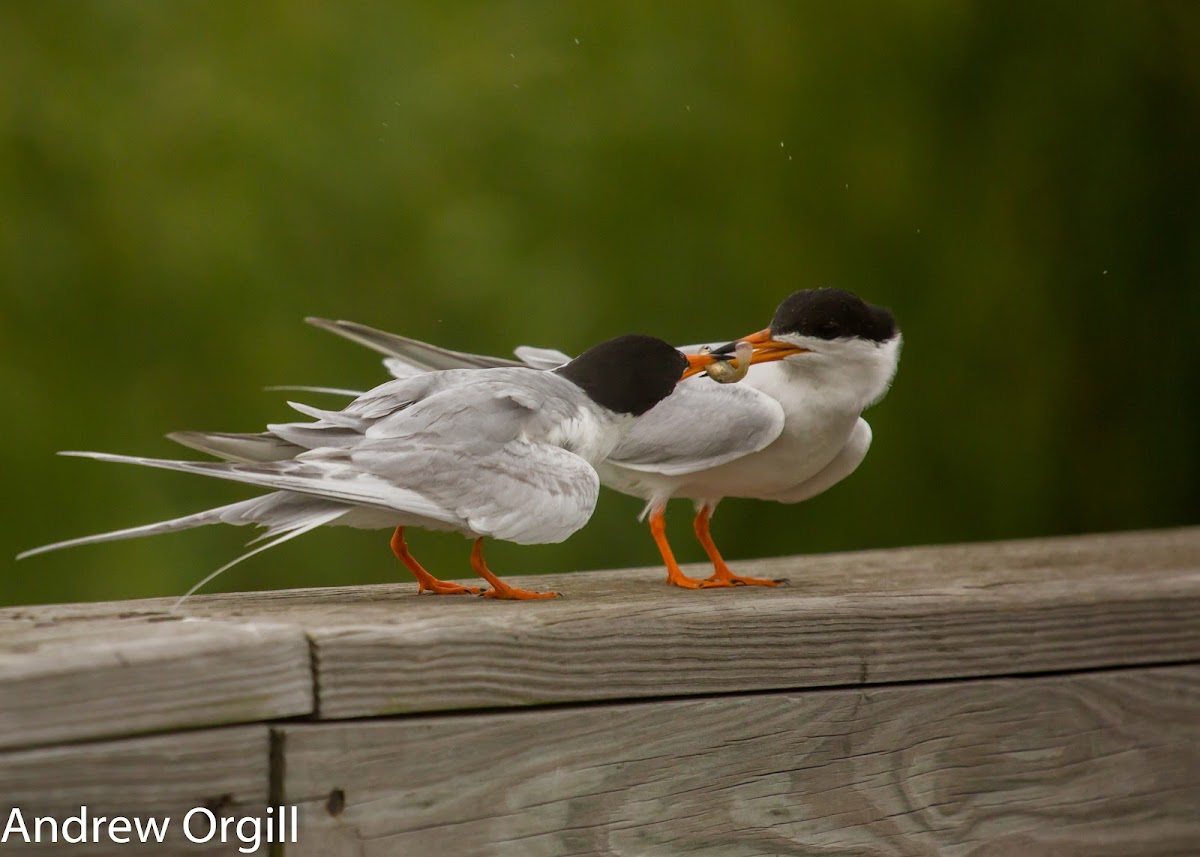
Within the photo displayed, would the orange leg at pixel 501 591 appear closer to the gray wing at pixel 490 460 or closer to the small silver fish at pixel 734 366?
the gray wing at pixel 490 460

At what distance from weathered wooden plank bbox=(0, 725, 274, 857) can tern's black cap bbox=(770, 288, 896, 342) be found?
1.33m

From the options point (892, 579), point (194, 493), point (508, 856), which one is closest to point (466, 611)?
point (508, 856)

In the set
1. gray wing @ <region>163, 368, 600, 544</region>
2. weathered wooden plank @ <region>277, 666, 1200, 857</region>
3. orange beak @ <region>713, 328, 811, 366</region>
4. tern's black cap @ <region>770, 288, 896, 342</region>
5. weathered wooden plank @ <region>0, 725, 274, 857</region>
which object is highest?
tern's black cap @ <region>770, 288, 896, 342</region>

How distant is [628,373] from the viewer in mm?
2189

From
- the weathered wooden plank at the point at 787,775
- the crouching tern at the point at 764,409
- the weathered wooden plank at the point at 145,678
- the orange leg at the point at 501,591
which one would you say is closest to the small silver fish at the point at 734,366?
the crouching tern at the point at 764,409

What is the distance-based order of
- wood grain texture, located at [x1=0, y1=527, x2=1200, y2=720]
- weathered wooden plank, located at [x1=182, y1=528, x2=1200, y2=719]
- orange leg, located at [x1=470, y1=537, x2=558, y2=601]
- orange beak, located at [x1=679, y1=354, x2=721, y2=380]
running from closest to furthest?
wood grain texture, located at [x1=0, y1=527, x2=1200, y2=720], weathered wooden plank, located at [x1=182, y1=528, x2=1200, y2=719], orange leg, located at [x1=470, y1=537, x2=558, y2=601], orange beak, located at [x1=679, y1=354, x2=721, y2=380]

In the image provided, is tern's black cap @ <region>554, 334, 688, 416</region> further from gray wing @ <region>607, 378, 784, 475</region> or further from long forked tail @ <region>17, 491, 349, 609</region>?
long forked tail @ <region>17, 491, 349, 609</region>

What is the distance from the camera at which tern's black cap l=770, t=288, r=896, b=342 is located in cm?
249

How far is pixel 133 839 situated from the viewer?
54.4 inches

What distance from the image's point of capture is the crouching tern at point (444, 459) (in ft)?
5.92

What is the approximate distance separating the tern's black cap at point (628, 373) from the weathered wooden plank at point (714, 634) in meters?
0.30

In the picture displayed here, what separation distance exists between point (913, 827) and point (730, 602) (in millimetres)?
387

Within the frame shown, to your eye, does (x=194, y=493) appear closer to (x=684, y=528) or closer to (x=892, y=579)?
(x=684, y=528)

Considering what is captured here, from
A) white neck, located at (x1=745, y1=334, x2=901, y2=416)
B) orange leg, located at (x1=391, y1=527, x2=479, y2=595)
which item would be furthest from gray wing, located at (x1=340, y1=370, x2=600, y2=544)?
white neck, located at (x1=745, y1=334, x2=901, y2=416)
